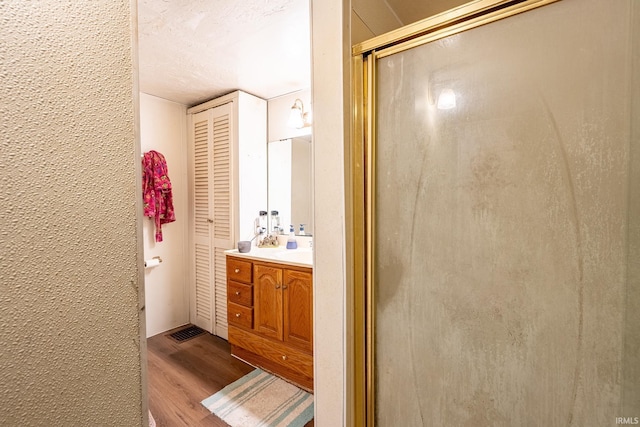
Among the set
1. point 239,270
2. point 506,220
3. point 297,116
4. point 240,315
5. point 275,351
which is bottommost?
point 275,351

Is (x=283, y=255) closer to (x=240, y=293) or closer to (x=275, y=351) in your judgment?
(x=240, y=293)

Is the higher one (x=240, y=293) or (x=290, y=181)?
(x=290, y=181)

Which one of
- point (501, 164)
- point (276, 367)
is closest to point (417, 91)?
point (501, 164)

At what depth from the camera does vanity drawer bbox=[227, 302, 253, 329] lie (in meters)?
2.04

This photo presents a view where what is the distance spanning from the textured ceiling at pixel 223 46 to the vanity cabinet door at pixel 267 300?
1451 millimetres

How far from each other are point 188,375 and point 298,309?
0.99 meters

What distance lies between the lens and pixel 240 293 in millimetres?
2105

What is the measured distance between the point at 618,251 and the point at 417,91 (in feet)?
2.32

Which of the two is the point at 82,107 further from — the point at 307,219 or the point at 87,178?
the point at 307,219

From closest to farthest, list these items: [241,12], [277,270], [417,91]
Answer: [417,91]
[241,12]
[277,270]

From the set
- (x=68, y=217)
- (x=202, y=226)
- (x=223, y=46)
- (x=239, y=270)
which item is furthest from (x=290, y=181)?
(x=68, y=217)

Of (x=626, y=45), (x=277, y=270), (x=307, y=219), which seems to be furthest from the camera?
(x=307, y=219)

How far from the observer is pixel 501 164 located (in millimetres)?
818

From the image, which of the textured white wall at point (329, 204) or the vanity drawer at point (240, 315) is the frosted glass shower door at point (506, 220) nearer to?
the textured white wall at point (329, 204)
